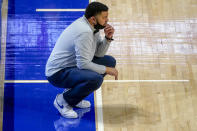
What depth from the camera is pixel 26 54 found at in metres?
3.43

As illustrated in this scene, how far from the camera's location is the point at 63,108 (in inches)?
117

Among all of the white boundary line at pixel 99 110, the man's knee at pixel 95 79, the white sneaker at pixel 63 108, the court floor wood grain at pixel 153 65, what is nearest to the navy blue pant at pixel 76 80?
the man's knee at pixel 95 79

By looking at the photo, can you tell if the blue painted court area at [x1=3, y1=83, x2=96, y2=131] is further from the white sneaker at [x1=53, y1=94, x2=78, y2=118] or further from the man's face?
the man's face

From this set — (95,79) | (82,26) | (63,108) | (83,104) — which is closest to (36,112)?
(63,108)

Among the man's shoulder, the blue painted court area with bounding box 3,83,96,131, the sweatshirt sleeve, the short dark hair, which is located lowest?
the blue painted court area with bounding box 3,83,96,131

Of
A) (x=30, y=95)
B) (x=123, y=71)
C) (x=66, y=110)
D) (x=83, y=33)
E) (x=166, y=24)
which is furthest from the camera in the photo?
(x=166, y=24)

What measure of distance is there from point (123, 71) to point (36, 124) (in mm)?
1055

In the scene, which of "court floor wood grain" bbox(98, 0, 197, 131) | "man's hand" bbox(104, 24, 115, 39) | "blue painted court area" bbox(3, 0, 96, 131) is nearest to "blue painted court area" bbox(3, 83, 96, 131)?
"blue painted court area" bbox(3, 0, 96, 131)

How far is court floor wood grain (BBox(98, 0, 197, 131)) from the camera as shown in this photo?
10.2ft

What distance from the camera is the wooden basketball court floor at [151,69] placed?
310 centimetres

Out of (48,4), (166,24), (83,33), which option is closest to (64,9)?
(48,4)

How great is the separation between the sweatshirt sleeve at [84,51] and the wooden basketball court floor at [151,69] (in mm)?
677

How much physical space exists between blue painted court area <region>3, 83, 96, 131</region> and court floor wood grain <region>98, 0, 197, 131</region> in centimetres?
22

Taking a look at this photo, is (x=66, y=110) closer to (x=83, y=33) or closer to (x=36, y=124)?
(x=36, y=124)
